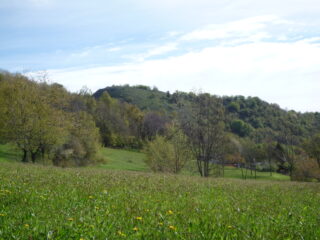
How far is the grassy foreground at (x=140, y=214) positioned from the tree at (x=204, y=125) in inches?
1155

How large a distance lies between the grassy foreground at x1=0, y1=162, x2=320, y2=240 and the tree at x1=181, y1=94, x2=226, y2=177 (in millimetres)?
29327

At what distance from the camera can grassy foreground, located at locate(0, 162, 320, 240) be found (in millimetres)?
6645

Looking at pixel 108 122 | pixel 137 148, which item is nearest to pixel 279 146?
pixel 137 148

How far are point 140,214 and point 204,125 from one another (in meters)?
34.2

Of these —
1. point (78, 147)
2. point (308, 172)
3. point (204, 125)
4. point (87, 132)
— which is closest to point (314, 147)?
point (308, 172)

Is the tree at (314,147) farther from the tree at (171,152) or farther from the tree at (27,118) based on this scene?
the tree at (27,118)

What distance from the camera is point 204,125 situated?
41875mm

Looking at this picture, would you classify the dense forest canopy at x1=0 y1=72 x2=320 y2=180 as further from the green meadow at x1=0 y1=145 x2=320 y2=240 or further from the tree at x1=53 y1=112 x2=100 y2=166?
the green meadow at x1=0 y1=145 x2=320 y2=240

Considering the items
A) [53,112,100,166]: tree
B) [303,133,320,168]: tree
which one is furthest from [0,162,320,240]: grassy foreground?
[303,133,320,168]: tree

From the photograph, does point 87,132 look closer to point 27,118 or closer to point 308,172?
point 27,118

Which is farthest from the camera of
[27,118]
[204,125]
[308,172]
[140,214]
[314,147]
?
[314,147]

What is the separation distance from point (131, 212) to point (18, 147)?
130ft

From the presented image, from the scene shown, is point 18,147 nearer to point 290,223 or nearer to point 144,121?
point 290,223

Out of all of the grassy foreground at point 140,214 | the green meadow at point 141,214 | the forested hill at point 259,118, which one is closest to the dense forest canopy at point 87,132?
the green meadow at point 141,214
